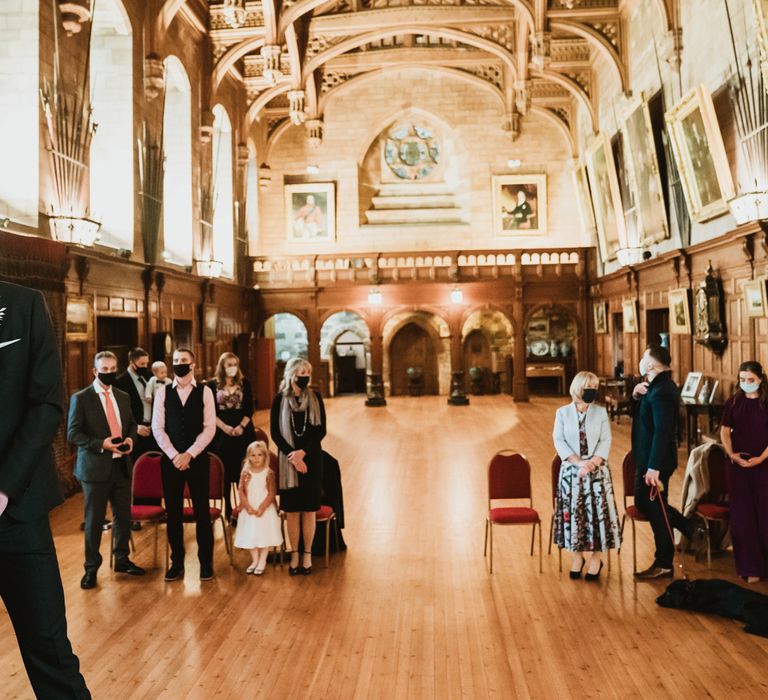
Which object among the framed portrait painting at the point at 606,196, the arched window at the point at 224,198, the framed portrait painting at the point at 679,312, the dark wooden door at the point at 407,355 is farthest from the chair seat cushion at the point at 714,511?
the dark wooden door at the point at 407,355

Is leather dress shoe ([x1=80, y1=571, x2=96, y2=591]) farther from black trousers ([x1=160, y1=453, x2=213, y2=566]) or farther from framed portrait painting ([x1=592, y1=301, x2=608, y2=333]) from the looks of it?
framed portrait painting ([x1=592, y1=301, x2=608, y2=333])

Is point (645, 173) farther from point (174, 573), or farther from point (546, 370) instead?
point (174, 573)

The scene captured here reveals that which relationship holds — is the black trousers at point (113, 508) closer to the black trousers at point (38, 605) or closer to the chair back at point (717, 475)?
the black trousers at point (38, 605)

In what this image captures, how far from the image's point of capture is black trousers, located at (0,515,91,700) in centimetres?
226

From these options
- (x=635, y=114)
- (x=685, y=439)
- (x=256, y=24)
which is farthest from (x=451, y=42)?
(x=685, y=439)

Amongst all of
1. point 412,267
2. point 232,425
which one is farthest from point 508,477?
point 412,267

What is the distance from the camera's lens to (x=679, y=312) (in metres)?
10.9

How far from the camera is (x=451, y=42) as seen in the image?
706 inches

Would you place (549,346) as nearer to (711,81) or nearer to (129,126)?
(711,81)

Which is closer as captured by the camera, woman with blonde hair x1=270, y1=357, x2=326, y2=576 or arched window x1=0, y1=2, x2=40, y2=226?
woman with blonde hair x1=270, y1=357, x2=326, y2=576

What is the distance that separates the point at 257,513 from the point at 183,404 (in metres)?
1.02

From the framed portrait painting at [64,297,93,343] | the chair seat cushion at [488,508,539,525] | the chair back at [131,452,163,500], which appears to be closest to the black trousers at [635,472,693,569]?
the chair seat cushion at [488,508,539,525]

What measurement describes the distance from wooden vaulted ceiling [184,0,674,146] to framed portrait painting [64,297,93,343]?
5.51m

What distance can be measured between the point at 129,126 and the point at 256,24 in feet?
16.8
